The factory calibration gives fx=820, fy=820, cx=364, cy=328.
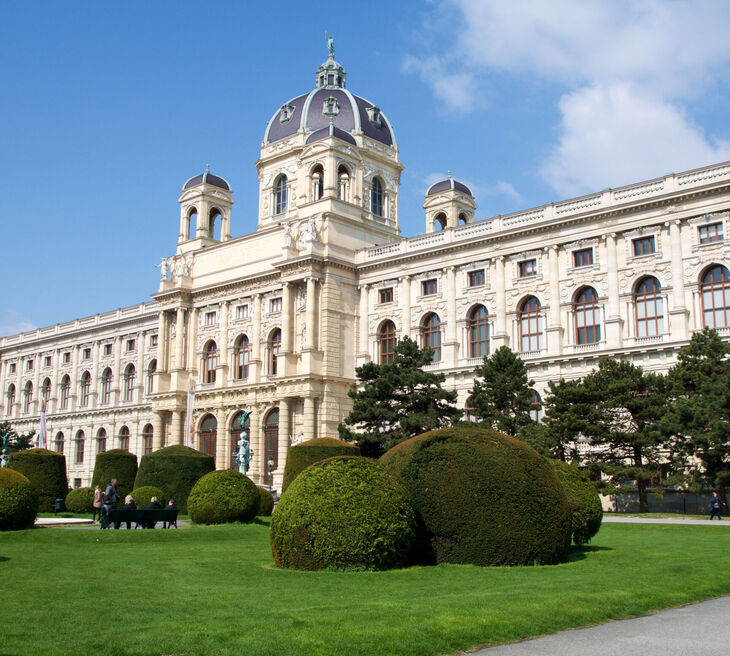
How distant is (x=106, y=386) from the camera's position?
8262cm

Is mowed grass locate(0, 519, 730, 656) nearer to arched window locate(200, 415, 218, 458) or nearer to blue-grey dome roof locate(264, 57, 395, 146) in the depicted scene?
arched window locate(200, 415, 218, 458)

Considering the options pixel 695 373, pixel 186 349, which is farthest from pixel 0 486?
pixel 186 349

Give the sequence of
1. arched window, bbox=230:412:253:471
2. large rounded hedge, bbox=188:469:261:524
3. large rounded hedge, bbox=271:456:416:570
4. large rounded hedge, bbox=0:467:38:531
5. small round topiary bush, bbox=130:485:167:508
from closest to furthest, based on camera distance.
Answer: large rounded hedge, bbox=271:456:416:570 → large rounded hedge, bbox=0:467:38:531 → large rounded hedge, bbox=188:469:261:524 → small round topiary bush, bbox=130:485:167:508 → arched window, bbox=230:412:253:471

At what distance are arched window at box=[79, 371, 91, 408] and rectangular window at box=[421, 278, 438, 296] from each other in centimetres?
4450

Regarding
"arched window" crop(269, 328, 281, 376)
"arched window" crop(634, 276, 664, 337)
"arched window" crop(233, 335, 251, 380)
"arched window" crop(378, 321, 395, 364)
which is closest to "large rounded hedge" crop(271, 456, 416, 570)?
"arched window" crop(634, 276, 664, 337)

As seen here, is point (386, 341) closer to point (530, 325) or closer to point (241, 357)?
point (530, 325)

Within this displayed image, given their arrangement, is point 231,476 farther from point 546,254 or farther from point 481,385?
point 546,254

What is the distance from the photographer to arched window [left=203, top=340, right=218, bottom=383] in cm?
6573

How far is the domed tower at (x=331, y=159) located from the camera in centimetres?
6238

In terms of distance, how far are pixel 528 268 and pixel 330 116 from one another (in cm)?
2698

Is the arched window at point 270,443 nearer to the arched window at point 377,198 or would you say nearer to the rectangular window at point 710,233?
the arched window at point 377,198

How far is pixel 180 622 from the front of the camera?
10.6 metres

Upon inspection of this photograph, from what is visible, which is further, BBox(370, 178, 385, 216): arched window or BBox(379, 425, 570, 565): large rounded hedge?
BBox(370, 178, 385, 216): arched window

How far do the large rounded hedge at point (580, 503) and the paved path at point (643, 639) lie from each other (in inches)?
300
